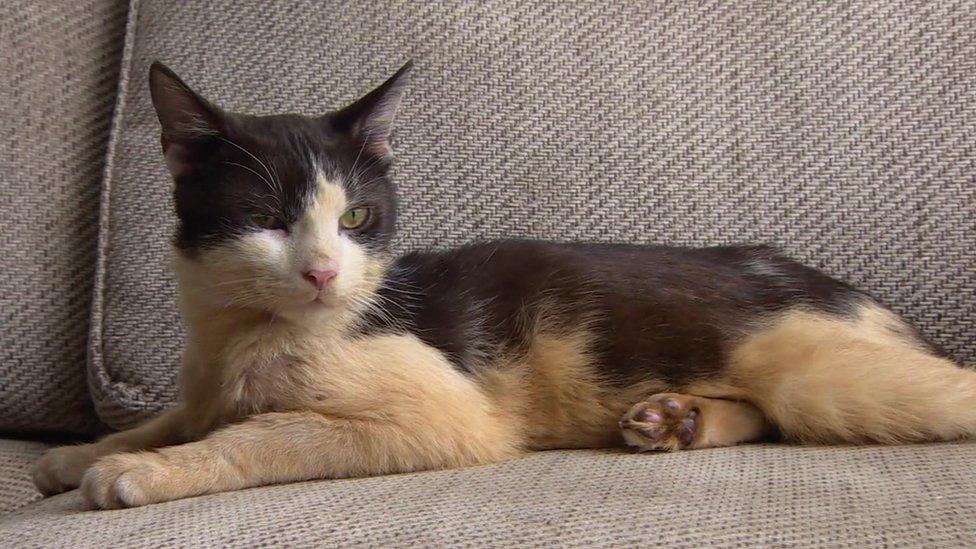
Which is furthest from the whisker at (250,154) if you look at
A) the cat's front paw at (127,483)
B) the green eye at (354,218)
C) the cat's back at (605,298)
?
the cat's front paw at (127,483)

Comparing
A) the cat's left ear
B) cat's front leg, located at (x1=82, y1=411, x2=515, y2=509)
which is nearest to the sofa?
the cat's left ear

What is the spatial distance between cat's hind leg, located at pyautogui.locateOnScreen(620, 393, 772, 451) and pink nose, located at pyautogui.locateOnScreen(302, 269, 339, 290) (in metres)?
0.46

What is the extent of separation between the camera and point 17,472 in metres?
1.39

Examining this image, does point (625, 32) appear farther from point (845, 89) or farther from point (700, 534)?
point (700, 534)

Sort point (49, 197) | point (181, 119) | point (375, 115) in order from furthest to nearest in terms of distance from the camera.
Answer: point (49, 197)
point (375, 115)
point (181, 119)

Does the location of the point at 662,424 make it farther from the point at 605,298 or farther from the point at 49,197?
the point at 49,197

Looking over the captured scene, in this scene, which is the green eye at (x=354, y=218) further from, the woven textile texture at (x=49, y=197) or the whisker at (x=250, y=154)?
the woven textile texture at (x=49, y=197)

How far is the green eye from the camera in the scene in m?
1.23

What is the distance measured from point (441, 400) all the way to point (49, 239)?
0.96 m

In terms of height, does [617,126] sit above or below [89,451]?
above

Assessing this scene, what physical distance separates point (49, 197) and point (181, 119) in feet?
2.26

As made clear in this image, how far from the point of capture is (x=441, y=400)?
1241mm

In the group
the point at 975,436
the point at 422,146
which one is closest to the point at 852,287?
the point at 975,436

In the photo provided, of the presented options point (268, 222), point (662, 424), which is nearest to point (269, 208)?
point (268, 222)
